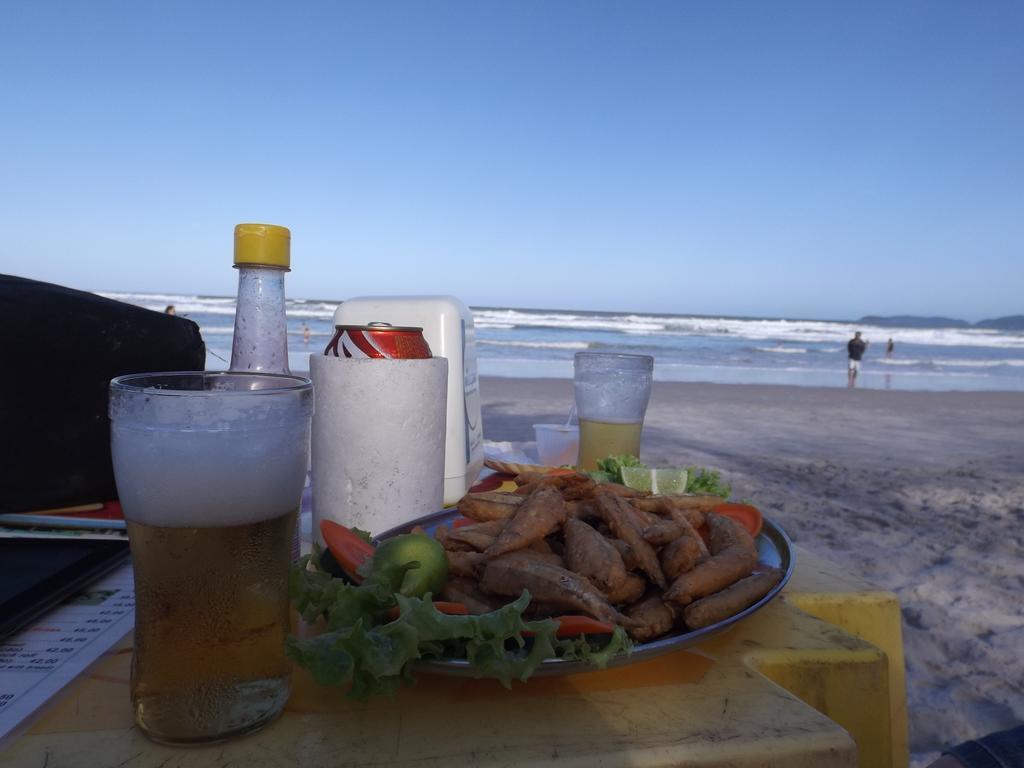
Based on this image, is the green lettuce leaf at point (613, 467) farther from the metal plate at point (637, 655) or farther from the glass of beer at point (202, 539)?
the glass of beer at point (202, 539)

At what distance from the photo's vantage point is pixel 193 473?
2.70 feet

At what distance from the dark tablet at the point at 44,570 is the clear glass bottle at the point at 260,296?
0.49m

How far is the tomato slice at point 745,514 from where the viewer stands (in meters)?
1.52

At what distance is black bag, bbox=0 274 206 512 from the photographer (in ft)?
5.39

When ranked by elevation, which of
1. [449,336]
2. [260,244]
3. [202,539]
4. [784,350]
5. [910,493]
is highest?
[260,244]

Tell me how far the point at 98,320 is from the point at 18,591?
Answer: 35.0 inches

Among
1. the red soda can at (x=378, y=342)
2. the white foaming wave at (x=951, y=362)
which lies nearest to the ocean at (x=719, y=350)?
the white foaming wave at (x=951, y=362)

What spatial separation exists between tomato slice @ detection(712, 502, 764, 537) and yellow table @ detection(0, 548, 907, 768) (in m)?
0.38

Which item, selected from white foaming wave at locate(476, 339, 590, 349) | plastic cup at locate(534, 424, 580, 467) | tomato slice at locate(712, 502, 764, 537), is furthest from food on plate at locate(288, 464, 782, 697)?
white foaming wave at locate(476, 339, 590, 349)

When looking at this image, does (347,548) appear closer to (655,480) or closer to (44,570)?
(44,570)

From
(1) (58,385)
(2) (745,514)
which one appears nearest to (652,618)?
(2) (745,514)

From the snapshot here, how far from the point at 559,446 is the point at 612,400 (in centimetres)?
49

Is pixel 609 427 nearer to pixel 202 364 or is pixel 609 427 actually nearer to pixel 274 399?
pixel 202 364

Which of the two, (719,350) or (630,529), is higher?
(630,529)
